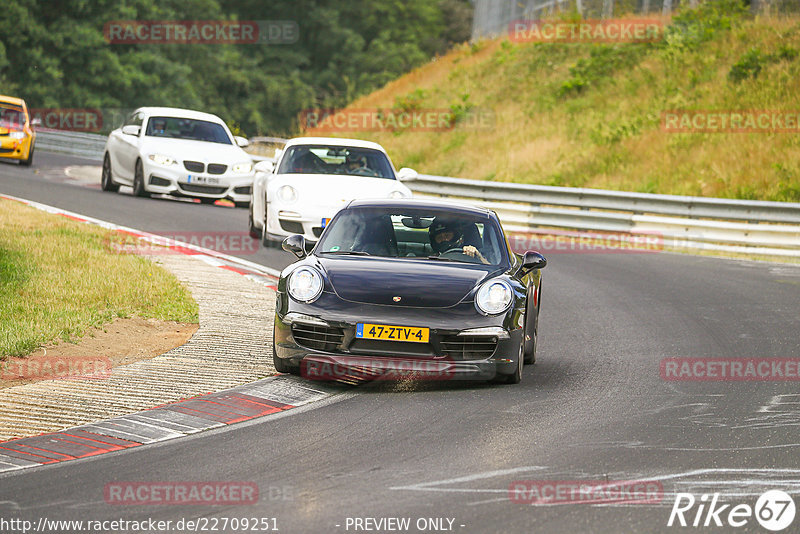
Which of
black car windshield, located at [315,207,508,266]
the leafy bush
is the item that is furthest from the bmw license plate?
the leafy bush

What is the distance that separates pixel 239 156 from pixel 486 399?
561 inches

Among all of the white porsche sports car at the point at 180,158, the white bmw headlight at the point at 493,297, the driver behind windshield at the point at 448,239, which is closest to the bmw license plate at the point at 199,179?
the white porsche sports car at the point at 180,158

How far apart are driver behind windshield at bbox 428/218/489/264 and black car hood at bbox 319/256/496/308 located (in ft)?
1.17

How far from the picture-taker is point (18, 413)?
7.33 metres

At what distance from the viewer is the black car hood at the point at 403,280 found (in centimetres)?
847

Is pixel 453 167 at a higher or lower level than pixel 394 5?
lower

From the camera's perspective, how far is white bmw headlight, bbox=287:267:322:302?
859 centimetres

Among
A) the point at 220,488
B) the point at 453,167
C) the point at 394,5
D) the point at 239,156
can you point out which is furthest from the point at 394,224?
the point at 394,5

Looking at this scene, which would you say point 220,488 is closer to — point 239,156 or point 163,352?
point 163,352

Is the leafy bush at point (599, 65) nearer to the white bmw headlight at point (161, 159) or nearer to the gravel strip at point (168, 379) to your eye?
the white bmw headlight at point (161, 159)

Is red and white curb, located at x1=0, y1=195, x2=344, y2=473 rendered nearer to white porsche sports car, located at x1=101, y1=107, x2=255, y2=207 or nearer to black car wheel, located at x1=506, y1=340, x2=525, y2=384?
black car wheel, located at x1=506, y1=340, x2=525, y2=384

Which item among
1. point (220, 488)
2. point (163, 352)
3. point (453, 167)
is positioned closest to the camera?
point (220, 488)

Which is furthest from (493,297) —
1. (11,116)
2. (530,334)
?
(11,116)

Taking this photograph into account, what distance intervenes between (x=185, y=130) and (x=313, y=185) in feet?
24.5
